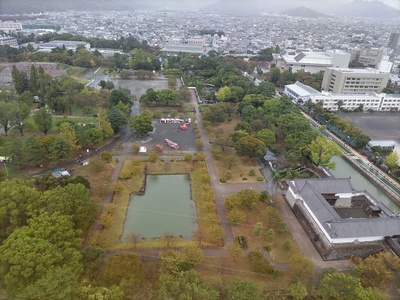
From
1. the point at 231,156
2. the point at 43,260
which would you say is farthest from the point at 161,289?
the point at 231,156

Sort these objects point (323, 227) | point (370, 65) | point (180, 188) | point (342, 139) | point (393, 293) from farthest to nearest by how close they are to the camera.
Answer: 1. point (370, 65)
2. point (342, 139)
3. point (180, 188)
4. point (323, 227)
5. point (393, 293)

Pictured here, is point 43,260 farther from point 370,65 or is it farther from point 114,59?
point 370,65

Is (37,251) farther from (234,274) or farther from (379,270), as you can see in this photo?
(379,270)

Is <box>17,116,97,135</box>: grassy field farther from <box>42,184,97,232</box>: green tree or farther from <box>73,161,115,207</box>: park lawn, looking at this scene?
<box>42,184,97,232</box>: green tree

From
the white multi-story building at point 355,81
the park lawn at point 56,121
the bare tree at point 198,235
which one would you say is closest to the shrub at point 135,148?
the park lawn at point 56,121

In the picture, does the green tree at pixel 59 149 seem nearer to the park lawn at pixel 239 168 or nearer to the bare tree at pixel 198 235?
the park lawn at pixel 239 168

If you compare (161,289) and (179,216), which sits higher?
(161,289)

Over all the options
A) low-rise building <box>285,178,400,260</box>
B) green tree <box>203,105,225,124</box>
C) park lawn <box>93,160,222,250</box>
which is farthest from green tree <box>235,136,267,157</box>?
green tree <box>203,105,225,124</box>
